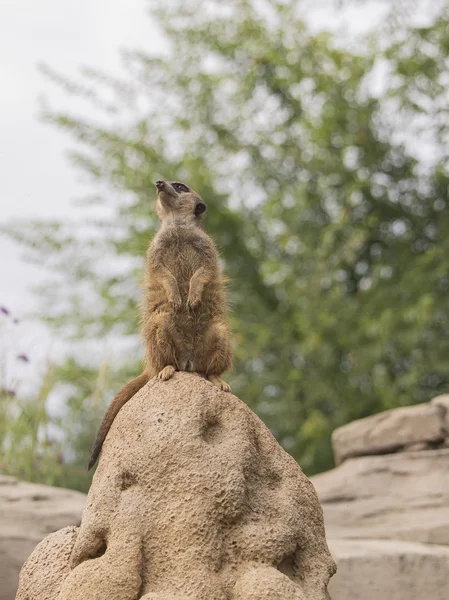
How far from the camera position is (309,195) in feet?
31.7

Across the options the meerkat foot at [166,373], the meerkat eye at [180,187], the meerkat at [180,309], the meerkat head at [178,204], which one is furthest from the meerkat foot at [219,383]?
the meerkat eye at [180,187]

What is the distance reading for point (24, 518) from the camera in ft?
15.3

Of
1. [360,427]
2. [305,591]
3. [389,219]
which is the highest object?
[389,219]

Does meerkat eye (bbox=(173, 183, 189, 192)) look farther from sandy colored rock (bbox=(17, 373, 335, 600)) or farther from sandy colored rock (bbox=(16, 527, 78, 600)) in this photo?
sandy colored rock (bbox=(16, 527, 78, 600))

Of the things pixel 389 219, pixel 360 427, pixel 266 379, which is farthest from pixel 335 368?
pixel 360 427

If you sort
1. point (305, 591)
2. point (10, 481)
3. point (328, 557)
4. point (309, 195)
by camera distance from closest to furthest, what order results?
1. point (305, 591)
2. point (328, 557)
3. point (10, 481)
4. point (309, 195)

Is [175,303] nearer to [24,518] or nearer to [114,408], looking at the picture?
[114,408]

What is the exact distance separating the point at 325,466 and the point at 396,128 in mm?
4083

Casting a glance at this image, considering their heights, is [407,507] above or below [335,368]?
below

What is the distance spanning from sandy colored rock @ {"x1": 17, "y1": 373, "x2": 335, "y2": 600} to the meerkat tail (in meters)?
0.09

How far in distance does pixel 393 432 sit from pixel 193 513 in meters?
3.59

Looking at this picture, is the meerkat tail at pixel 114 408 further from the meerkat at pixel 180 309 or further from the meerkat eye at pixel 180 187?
the meerkat eye at pixel 180 187

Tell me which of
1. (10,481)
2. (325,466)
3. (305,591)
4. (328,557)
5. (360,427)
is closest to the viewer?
(305,591)

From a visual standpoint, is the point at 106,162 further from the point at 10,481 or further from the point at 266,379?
the point at 10,481
